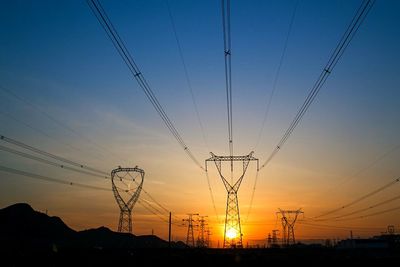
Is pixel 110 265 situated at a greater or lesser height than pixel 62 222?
lesser

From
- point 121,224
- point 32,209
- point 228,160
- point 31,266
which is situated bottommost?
point 31,266

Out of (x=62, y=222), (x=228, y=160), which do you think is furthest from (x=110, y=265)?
(x=62, y=222)

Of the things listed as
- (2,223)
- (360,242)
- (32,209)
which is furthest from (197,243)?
(32,209)

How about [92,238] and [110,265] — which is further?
[92,238]

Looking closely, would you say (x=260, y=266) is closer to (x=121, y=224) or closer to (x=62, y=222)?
(x=121, y=224)

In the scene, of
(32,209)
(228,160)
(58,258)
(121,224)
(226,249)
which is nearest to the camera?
(58,258)

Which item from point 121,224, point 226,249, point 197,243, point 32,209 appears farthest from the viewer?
point 32,209

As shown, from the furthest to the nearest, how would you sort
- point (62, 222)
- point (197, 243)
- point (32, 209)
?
point (62, 222), point (32, 209), point (197, 243)

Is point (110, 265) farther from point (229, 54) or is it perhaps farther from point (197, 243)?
point (197, 243)

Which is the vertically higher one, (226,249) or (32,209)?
(32,209)
